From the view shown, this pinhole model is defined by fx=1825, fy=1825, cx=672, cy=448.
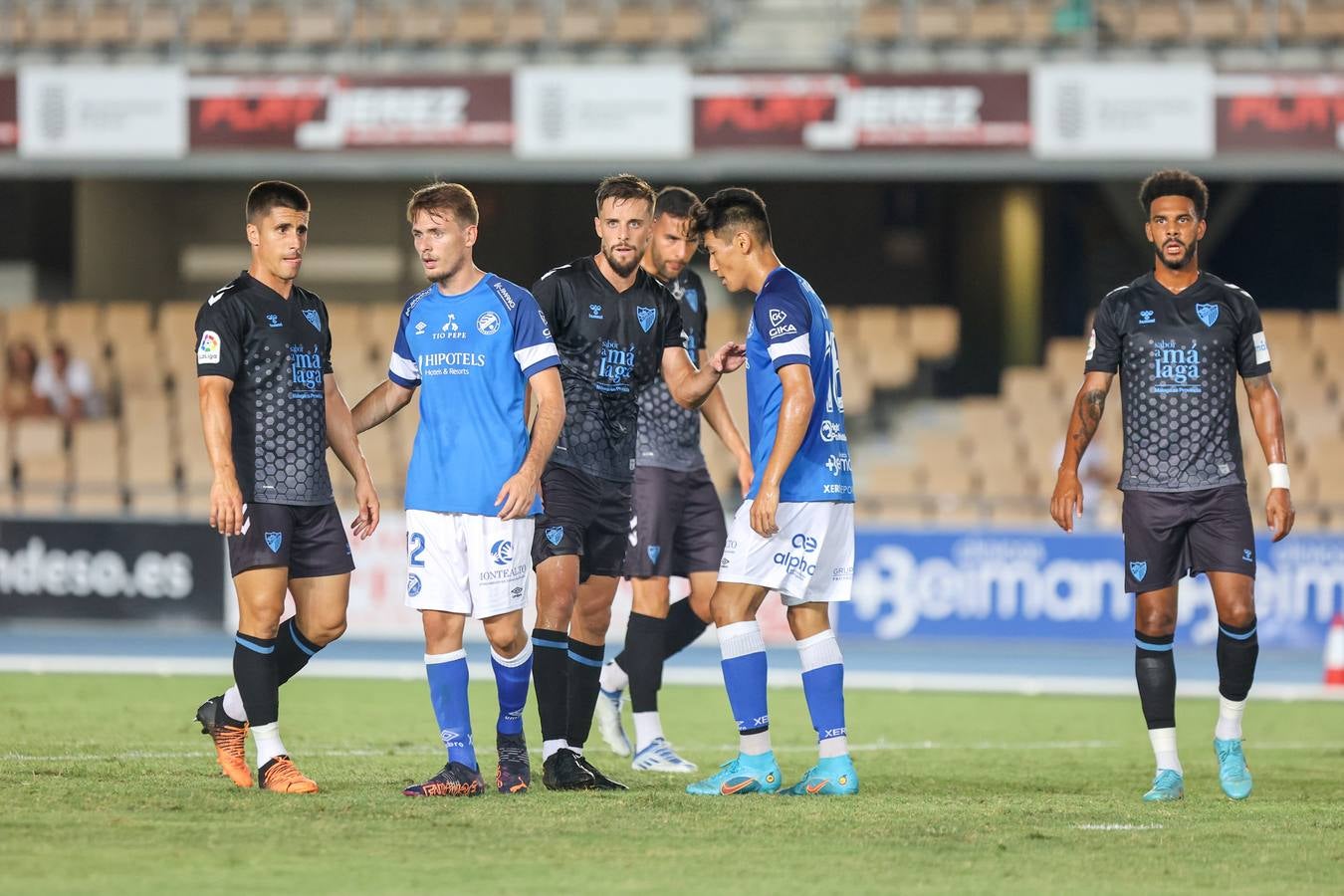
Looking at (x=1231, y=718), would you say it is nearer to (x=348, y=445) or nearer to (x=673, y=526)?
(x=673, y=526)

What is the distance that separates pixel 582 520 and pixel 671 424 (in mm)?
1480

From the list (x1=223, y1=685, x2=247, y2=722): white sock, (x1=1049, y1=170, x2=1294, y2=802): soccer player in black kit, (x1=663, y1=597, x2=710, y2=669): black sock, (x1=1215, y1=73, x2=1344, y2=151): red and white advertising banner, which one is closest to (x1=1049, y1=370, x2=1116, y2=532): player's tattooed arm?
(x1=1049, y1=170, x2=1294, y2=802): soccer player in black kit

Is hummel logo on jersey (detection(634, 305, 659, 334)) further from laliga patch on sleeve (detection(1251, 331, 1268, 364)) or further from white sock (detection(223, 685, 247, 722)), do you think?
laliga patch on sleeve (detection(1251, 331, 1268, 364))

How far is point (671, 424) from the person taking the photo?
887 cm

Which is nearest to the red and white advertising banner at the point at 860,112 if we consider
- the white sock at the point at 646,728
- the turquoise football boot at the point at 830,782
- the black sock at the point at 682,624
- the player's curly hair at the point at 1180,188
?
the black sock at the point at 682,624

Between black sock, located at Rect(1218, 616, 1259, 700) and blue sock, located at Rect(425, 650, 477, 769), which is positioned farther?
black sock, located at Rect(1218, 616, 1259, 700)

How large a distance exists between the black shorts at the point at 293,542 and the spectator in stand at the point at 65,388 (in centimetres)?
1393

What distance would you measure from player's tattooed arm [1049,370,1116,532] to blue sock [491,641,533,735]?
2.32 m

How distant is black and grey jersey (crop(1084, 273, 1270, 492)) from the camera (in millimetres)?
7621

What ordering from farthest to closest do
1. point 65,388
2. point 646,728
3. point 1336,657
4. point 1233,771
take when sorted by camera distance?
point 65,388 → point 1336,657 → point 646,728 → point 1233,771

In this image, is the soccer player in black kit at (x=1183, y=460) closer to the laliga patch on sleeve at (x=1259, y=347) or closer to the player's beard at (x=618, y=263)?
the laliga patch on sleeve at (x=1259, y=347)

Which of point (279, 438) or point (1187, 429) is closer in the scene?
point (279, 438)

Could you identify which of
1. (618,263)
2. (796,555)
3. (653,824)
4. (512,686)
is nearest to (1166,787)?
(796,555)

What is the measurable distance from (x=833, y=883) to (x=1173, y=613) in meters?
2.84
